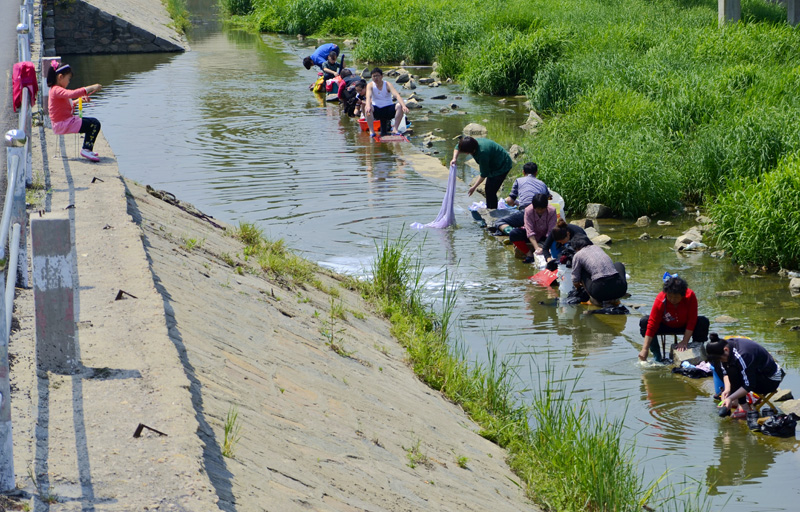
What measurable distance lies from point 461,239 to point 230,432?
27.5 feet

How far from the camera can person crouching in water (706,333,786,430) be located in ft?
24.6

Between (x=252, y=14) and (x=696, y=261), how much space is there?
41.1 m

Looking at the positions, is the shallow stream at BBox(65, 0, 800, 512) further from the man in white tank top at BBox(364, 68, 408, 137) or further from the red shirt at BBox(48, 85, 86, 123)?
the red shirt at BBox(48, 85, 86, 123)

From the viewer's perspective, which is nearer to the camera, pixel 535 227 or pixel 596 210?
pixel 535 227

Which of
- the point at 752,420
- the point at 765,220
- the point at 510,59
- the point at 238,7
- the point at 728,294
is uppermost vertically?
the point at 238,7

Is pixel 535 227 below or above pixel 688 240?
above

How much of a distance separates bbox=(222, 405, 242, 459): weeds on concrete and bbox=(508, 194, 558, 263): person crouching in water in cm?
708

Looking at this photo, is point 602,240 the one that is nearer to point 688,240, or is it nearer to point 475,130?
point 688,240

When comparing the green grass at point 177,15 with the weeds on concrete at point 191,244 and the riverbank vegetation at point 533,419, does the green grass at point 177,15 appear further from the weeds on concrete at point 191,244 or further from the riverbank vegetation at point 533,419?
the riverbank vegetation at point 533,419

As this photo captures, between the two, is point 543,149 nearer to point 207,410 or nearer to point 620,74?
point 620,74

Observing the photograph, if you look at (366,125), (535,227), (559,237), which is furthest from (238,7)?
(559,237)

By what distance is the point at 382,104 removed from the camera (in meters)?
19.6

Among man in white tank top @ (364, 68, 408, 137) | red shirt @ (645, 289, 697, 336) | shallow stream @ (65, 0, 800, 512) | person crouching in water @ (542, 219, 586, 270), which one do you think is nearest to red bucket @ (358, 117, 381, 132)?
man in white tank top @ (364, 68, 408, 137)

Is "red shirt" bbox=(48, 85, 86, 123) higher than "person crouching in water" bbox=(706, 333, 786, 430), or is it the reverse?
"red shirt" bbox=(48, 85, 86, 123)
